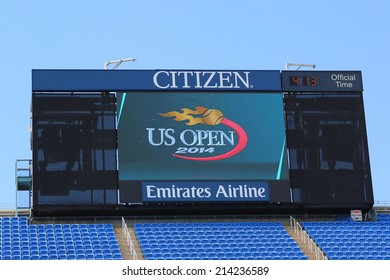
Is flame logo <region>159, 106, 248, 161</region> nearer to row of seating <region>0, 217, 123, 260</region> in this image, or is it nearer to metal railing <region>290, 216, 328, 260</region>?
metal railing <region>290, 216, 328, 260</region>

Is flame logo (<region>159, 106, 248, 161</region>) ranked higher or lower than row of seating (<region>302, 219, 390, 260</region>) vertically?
higher

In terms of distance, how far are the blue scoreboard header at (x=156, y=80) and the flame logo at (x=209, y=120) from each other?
35.2 inches

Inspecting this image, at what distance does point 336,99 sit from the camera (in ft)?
137

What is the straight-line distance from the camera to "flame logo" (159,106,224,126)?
134 ft

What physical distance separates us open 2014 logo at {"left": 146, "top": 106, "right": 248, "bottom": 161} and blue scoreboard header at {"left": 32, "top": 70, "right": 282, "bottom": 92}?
3.34ft

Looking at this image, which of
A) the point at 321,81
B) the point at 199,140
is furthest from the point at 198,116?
the point at 321,81

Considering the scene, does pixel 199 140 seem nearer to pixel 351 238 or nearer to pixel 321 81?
pixel 321 81

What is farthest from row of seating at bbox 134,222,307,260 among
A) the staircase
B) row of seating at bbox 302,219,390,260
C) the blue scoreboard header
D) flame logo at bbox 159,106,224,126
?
the blue scoreboard header

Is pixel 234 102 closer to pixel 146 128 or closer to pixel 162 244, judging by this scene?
pixel 146 128

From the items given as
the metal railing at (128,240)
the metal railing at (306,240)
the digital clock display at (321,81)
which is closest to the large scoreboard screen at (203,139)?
the digital clock display at (321,81)

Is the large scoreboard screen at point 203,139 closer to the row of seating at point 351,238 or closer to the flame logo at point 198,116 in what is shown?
the flame logo at point 198,116
